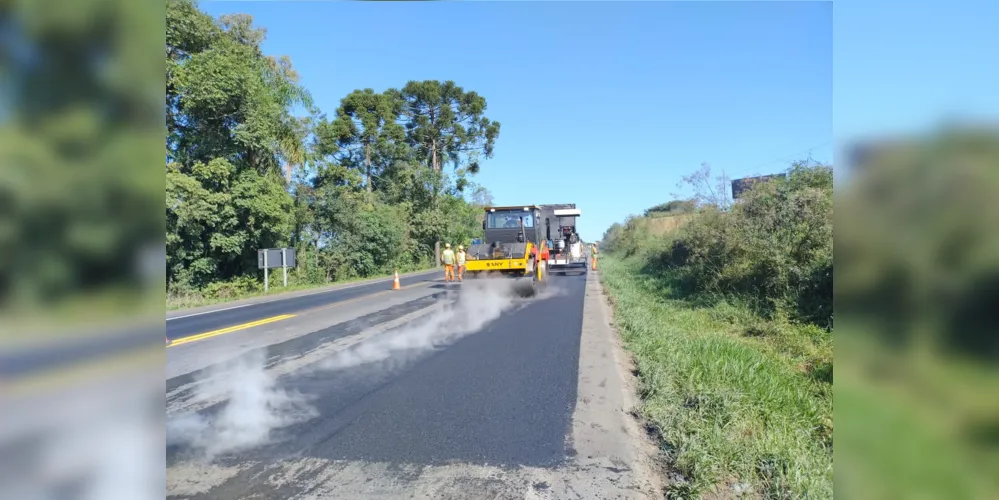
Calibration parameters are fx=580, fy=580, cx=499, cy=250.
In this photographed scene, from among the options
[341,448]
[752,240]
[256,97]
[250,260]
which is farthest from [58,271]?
[250,260]

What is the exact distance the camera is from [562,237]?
2612 cm

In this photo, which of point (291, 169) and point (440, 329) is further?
point (291, 169)

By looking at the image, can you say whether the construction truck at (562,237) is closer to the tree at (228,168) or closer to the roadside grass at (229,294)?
the roadside grass at (229,294)

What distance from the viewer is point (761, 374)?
20.2 ft

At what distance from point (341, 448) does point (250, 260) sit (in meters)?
21.6

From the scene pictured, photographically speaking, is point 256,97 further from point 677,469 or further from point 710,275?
point 677,469

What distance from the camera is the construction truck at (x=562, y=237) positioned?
24852 millimetres

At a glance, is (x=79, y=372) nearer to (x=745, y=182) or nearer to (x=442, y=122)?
(x=745, y=182)

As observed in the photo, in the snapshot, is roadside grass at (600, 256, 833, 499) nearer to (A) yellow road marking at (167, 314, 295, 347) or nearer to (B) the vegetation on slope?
(B) the vegetation on slope

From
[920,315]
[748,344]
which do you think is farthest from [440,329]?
[920,315]

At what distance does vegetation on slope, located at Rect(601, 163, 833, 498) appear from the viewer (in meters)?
3.84

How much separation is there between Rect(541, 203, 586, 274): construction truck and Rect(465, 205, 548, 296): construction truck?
4431mm

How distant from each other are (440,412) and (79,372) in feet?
15.0

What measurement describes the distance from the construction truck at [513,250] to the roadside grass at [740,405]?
6.68m
